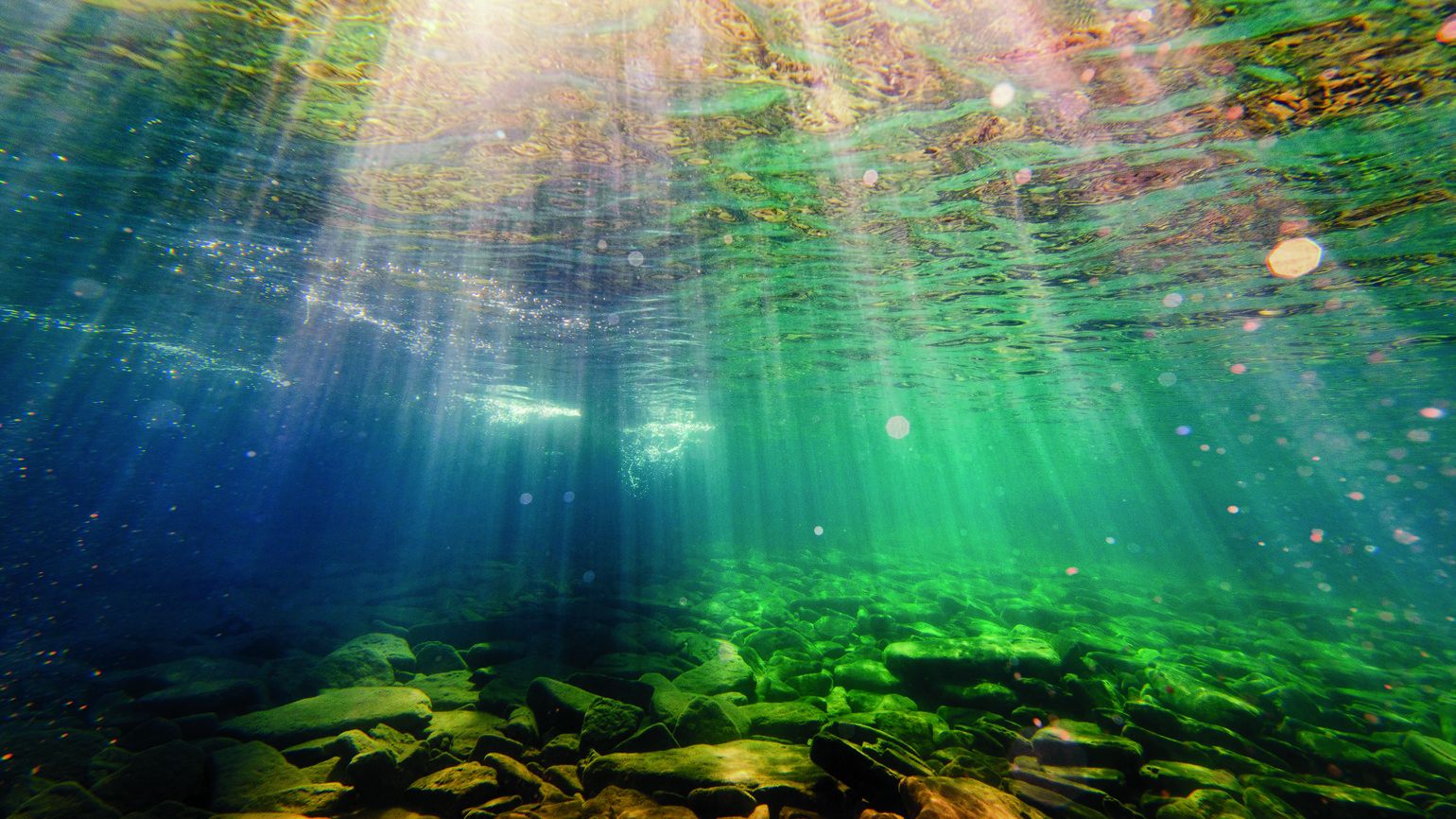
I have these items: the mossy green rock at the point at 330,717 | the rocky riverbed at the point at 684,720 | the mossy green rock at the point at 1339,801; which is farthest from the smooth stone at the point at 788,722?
the mossy green rock at the point at 1339,801

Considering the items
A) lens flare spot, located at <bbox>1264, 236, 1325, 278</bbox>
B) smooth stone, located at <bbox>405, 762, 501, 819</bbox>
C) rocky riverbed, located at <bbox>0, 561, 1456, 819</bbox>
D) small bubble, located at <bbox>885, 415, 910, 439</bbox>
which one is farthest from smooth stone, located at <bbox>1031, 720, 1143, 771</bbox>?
small bubble, located at <bbox>885, 415, 910, 439</bbox>

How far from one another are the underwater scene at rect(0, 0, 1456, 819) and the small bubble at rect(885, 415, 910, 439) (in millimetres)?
15918

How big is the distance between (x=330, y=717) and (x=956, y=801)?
7851 mm

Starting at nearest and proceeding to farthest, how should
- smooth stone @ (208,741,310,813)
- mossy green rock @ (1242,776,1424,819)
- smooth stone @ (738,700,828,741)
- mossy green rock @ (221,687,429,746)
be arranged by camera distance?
smooth stone @ (208,741,310,813) → mossy green rock @ (1242,776,1424,819) → mossy green rock @ (221,687,429,746) → smooth stone @ (738,700,828,741)

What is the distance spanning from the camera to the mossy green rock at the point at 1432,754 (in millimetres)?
7371

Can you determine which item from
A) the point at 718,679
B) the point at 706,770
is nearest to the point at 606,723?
the point at 706,770

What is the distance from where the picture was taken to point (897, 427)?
45.1m

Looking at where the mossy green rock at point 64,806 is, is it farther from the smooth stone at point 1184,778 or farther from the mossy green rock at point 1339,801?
the mossy green rock at point 1339,801

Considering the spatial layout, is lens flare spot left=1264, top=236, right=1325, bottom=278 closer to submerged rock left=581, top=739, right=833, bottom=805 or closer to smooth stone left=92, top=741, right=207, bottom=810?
submerged rock left=581, top=739, right=833, bottom=805

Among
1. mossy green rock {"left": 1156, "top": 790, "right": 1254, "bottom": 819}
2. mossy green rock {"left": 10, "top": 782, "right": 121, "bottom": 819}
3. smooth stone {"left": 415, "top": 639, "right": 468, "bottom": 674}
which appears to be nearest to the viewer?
mossy green rock {"left": 10, "top": 782, "right": 121, "bottom": 819}

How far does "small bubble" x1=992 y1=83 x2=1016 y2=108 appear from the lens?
6.65 meters

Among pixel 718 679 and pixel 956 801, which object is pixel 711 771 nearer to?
pixel 956 801

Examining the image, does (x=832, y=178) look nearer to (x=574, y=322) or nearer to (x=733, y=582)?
(x=574, y=322)

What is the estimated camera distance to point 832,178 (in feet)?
29.5
